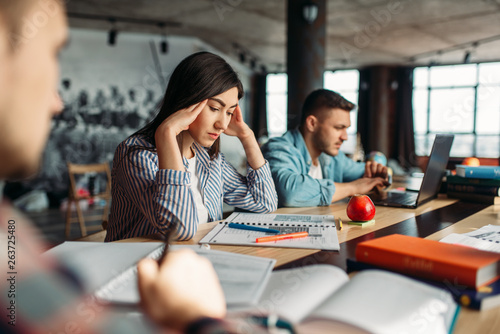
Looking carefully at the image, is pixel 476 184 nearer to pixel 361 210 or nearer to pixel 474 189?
pixel 474 189

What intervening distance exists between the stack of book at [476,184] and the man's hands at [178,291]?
1.64 meters

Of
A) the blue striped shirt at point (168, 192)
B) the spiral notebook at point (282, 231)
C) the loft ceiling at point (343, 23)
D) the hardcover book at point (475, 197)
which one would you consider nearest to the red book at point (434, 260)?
the spiral notebook at point (282, 231)

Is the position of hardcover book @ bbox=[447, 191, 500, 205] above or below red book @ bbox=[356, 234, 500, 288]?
below

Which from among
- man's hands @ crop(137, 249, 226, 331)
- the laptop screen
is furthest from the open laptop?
man's hands @ crop(137, 249, 226, 331)

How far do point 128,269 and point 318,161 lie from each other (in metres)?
1.78

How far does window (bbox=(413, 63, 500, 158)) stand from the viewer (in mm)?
8344

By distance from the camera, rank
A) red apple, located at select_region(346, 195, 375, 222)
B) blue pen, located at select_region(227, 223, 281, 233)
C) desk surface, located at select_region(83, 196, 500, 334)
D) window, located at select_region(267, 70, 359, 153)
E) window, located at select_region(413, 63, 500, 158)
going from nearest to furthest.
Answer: desk surface, located at select_region(83, 196, 500, 334) → blue pen, located at select_region(227, 223, 281, 233) → red apple, located at select_region(346, 195, 375, 222) → window, located at select_region(413, 63, 500, 158) → window, located at select_region(267, 70, 359, 153)

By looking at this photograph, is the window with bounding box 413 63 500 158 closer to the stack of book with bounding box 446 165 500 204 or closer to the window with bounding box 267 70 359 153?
the window with bounding box 267 70 359 153

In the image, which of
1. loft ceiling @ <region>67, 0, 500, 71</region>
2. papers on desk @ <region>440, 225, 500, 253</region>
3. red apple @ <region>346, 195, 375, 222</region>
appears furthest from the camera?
loft ceiling @ <region>67, 0, 500, 71</region>

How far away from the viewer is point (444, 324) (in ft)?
1.79

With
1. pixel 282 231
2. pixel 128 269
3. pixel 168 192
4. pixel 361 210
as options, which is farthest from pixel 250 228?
pixel 128 269

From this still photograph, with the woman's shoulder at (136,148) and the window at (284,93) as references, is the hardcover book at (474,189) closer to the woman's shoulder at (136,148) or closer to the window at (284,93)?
the woman's shoulder at (136,148)

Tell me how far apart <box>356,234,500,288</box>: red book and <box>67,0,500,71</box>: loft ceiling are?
15.1ft

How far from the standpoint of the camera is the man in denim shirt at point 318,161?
66.0 inches
